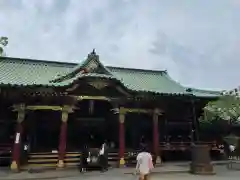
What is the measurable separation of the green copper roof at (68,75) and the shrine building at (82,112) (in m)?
0.07

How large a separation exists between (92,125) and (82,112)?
1.29 meters

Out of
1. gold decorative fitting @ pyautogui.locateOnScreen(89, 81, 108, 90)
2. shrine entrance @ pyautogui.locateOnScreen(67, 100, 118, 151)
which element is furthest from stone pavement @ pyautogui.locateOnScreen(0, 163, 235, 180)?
gold decorative fitting @ pyautogui.locateOnScreen(89, 81, 108, 90)

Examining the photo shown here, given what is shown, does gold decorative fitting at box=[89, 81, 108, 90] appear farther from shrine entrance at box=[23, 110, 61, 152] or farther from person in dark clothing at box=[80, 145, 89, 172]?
person in dark clothing at box=[80, 145, 89, 172]

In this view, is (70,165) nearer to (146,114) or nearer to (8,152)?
(8,152)

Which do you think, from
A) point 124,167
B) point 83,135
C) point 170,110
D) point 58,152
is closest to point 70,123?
point 83,135

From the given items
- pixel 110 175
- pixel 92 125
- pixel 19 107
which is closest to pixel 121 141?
pixel 92 125

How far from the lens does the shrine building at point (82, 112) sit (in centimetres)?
1844

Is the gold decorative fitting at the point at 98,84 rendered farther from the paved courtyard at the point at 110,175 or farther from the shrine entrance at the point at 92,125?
the paved courtyard at the point at 110,175

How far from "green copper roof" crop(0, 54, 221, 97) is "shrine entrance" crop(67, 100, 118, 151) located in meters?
2.67

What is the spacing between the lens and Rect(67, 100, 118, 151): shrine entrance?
21.5 meters

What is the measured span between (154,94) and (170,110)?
377 cm

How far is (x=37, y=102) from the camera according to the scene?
18844 mm

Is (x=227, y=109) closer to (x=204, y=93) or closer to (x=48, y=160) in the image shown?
(x=204, y=93)

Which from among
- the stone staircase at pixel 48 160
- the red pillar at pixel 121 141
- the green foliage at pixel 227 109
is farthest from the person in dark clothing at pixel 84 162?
the green foliage at pixel 227 109
